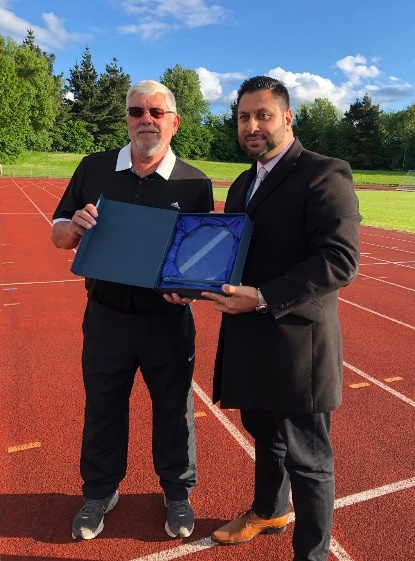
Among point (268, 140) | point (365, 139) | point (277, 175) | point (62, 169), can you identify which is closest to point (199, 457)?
point (277, 175)

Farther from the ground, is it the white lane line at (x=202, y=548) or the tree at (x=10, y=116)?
the tree at (x=10, y=116)

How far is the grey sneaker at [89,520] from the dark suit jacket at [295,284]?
1.14 metres

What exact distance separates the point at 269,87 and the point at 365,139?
7692cm

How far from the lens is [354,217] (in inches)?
70.9

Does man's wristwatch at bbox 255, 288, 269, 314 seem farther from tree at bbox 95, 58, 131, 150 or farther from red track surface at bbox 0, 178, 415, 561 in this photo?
tree at bbox 95, 58, 131, 150

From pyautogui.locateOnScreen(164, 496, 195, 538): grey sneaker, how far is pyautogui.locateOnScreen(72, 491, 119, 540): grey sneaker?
1.27 feet

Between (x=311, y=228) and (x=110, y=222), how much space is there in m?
0.95

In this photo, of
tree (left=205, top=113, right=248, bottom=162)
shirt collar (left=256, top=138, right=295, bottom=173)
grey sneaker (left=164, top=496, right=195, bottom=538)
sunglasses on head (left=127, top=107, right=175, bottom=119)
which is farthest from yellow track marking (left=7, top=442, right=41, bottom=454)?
tree (left=205, top=113, right=248, bottom=162)

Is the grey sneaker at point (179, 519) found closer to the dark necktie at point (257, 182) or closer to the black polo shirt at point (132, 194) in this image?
the black polo shirt at point (132, 194)

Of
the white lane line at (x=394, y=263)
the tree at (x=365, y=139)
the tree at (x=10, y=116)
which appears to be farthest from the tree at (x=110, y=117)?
the white lane line at (x=394, y=263)

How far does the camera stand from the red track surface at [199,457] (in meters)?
2.51

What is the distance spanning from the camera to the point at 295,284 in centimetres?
181

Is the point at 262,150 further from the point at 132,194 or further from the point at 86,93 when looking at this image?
the point at 86,93

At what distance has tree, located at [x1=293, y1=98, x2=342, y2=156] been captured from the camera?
74.7 meters
